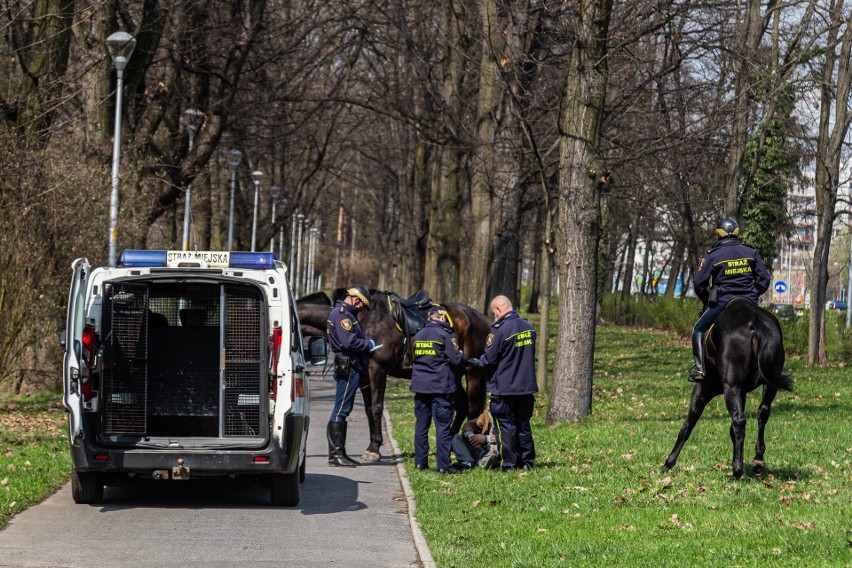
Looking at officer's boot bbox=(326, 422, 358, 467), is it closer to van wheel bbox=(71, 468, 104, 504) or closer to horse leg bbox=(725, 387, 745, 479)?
van wheel bbox=(71, 468, 104, 504)

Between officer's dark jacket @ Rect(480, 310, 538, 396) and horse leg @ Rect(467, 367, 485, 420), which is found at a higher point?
officer's dark jacket @ Rect(480, 310, 538, 396)

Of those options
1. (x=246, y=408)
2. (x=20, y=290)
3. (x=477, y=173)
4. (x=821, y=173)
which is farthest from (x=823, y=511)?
(x=821, y=173)

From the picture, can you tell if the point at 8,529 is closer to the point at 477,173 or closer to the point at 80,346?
the point at 80,346

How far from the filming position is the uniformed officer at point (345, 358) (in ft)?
46.2

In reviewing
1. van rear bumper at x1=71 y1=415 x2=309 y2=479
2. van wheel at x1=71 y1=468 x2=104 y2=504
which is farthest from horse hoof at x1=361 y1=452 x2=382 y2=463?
van wheel at x1=71 y1=468 x2=104 y2=504

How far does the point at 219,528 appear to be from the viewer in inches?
394

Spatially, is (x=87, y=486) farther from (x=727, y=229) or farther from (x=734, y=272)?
(x=727, y=229)

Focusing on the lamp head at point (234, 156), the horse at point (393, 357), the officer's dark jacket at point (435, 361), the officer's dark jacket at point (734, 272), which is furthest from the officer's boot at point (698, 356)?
the lamp head at point (234, 156)

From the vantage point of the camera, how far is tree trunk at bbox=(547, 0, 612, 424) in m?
17.5

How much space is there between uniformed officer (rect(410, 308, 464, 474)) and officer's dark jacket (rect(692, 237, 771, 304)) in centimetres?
280

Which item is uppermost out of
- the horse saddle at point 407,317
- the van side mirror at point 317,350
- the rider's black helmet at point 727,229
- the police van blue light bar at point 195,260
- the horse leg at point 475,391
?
the rider's black helmet at point 727,229

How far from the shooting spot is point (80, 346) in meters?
10.4

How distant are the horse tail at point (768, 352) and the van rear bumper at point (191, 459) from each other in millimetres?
4408

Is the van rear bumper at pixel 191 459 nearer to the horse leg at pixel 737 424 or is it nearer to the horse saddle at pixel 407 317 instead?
the horse leg at pixel 737 424
